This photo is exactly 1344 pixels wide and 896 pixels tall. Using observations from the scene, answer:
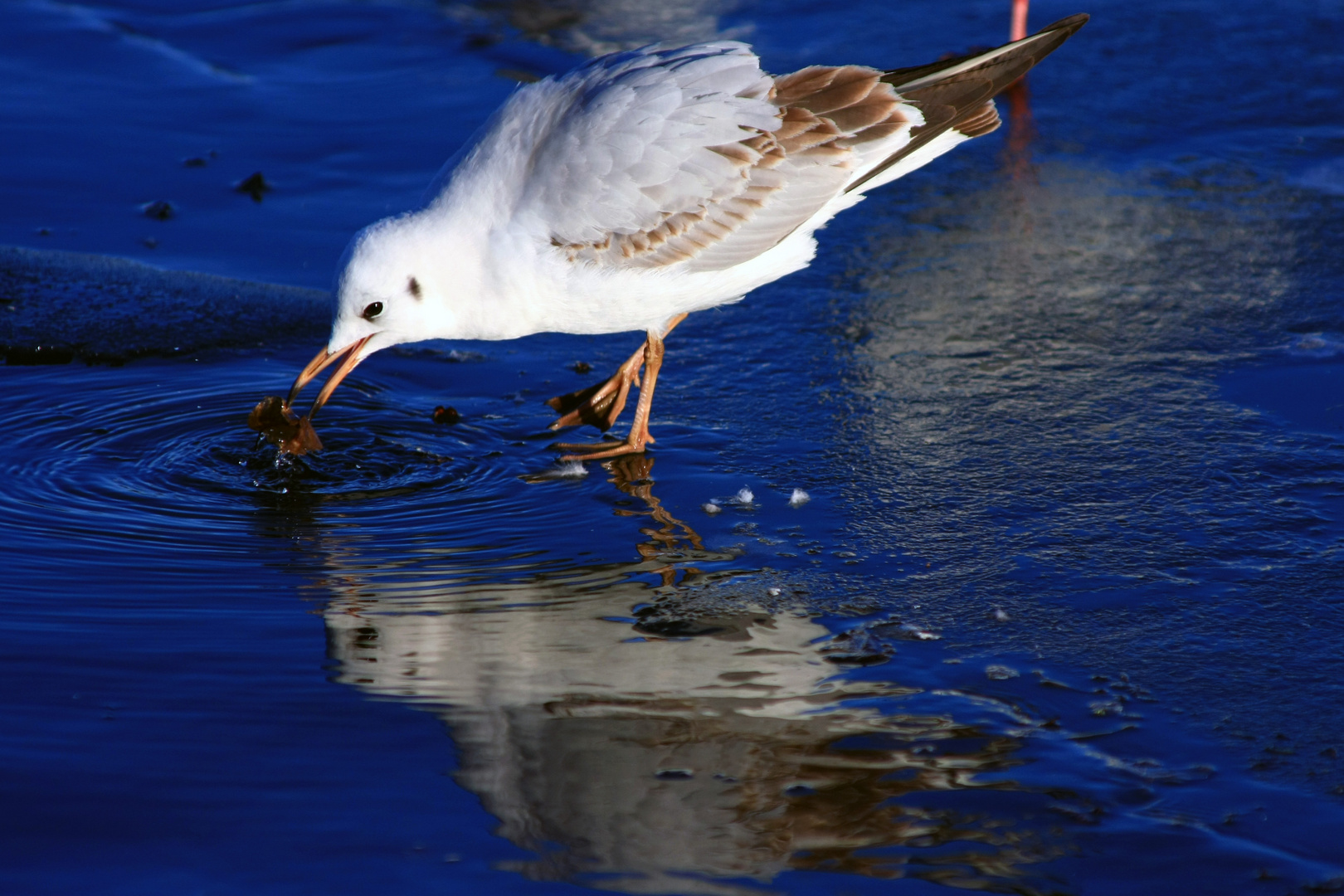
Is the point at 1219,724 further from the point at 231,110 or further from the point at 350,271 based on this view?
the point at 231,110

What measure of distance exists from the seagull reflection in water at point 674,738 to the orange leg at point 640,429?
0.77m

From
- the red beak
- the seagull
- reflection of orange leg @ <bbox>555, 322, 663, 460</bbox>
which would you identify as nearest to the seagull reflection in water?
reflection of orange leg @ <bbox>555, 322, 663, 460</bbox>

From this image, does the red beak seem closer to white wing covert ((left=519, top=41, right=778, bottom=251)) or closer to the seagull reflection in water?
white wing covert ((left=519, top=41, right=778, bottom=251))

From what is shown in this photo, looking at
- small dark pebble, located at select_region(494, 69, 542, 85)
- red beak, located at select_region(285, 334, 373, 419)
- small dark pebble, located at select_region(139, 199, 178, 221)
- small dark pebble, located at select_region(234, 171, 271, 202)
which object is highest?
small dark pebble, located at select_region(494, 69, 542, 85)

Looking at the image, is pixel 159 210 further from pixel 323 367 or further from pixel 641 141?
pixel 641 141

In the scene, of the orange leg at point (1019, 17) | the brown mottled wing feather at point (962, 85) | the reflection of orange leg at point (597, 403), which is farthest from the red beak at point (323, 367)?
the orange leg at point (1019, 17)

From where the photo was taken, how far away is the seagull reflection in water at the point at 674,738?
2801 mm

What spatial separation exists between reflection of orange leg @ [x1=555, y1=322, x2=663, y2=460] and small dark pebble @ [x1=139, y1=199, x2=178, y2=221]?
2802mm

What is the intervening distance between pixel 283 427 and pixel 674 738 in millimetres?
1970

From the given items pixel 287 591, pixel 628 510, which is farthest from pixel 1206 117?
pixel 287 591

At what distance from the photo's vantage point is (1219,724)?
10.4ft

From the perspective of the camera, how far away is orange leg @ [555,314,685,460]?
4.66 meters

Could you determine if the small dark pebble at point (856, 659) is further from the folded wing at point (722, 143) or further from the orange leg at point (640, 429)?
the folded wing at point (722, 143)

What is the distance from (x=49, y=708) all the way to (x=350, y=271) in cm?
175
